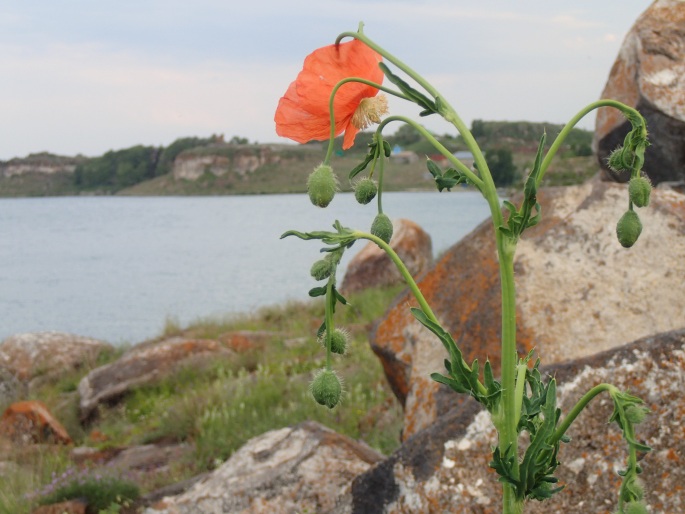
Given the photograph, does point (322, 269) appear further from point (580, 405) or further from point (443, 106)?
point (580, 405)

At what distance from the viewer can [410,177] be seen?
59781 millimetres

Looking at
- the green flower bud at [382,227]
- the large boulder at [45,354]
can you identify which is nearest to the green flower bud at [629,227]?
the green flower bud at [382,227]

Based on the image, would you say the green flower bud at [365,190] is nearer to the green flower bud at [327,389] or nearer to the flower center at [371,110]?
the flower center at [371,110]

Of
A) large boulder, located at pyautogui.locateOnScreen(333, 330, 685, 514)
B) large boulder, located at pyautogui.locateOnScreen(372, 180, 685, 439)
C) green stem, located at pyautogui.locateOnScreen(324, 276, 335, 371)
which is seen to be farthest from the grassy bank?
green stem, located at pyautogui.locateOnScreen(324, 276, 335, 371)

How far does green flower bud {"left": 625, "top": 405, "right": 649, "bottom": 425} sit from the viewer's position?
4.79ft

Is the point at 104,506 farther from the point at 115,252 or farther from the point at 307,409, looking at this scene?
the point at 115,252

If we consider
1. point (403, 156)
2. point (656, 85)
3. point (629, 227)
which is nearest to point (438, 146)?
point (629, 227)

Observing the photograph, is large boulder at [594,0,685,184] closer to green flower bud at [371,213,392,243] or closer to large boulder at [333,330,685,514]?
large boulder at [333,330,685,514]

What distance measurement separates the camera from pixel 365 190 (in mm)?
1556

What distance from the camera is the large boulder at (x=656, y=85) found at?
6.80 m

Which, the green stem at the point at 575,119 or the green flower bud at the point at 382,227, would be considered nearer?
the green stem at the point at 575,119

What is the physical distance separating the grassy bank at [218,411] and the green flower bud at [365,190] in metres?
2.94

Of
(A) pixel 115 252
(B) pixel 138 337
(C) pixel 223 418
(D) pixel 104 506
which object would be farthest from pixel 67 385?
(A) pixel 115 252

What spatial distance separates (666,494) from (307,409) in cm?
469
